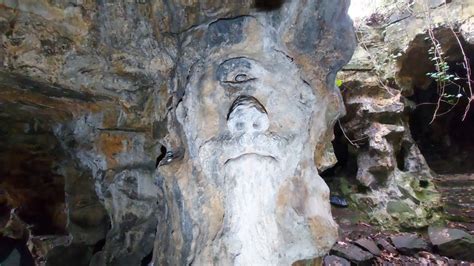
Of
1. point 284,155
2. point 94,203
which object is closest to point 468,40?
point 284,155

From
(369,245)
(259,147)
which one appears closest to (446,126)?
(369,245)

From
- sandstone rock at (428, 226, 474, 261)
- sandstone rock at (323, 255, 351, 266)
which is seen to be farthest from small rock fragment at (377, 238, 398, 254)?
sandstone rock at (323, 255, 351, 266)

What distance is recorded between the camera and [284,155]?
6.42 ft

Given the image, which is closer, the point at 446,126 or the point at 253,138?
the point at 253,138

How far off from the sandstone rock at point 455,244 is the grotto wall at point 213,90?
2.83 metres

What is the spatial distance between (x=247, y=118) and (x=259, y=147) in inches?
7.2

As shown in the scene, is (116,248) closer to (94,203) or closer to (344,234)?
(94,203)

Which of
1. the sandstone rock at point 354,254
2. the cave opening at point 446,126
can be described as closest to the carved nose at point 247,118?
the sandstone rock at point 354,254

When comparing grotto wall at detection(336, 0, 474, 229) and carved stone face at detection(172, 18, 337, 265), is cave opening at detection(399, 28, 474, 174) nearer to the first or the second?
grotto wall at detection(336, 0, 474, 229)

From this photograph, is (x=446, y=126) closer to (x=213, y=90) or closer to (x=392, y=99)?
(x=392, y=99)

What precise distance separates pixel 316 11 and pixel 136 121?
5.77 ft

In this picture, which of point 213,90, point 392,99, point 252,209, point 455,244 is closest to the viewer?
point 252,209

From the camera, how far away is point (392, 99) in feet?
18.0

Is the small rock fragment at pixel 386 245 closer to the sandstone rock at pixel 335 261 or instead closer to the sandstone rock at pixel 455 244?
the sandstone rock at pixel 455 244
